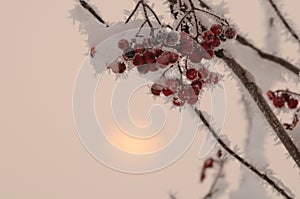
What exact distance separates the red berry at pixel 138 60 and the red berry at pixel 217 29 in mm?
85

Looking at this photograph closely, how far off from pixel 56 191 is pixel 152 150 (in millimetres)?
1037

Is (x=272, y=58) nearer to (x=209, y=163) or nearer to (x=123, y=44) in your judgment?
(x=123, y=44)

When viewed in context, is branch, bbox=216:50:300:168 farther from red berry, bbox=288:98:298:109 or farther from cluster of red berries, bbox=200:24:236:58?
red berry, bbox=288:98:298:109

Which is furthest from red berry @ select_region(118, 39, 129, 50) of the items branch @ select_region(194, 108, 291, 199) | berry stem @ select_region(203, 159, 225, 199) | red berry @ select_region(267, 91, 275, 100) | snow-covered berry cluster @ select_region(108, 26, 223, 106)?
berry stem @ select_region(203, 159, 225, 199)

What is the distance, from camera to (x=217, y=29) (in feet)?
1.66

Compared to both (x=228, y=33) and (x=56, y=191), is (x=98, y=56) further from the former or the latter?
(x=56, y=191)

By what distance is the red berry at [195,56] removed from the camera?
499mm

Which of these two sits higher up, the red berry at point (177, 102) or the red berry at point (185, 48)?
the red berry at point (185, 48)

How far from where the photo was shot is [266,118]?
472 millimetres

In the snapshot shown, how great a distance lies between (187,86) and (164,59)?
41 mm

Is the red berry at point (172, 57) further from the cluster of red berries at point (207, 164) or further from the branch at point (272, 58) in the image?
the cluster of red berries at point (207, 164)

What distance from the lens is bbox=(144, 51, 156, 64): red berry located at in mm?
495

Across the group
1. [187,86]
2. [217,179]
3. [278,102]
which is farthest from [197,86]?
[217,179]

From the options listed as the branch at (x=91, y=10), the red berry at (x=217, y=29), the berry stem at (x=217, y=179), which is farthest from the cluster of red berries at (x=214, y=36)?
the berry stem at (x=217, y=179)
